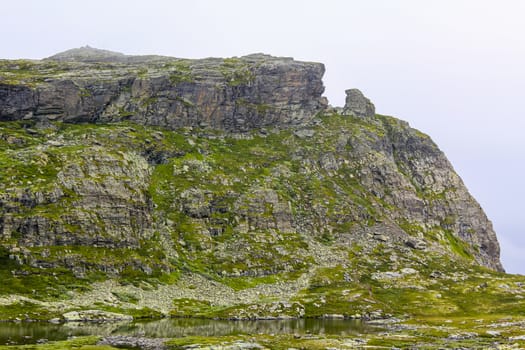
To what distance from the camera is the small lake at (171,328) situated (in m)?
82.3

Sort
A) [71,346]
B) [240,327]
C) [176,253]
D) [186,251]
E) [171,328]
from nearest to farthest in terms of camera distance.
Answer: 1. [71,346]
2. [171,328]
3. [240,327]
4. [176,253]
5. [186,251]

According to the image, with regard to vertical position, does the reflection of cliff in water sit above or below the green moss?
below

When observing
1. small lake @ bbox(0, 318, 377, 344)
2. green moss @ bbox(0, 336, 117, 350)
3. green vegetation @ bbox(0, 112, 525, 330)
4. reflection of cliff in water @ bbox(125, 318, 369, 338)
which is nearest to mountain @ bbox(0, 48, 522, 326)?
green vegetation @ bbox(0, 112, 525, 330)

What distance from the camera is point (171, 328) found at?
3893 inches

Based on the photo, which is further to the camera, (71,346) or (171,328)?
(171,328)

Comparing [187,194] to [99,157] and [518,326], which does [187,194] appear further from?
[518,326]

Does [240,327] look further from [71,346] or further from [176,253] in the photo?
[176,253]

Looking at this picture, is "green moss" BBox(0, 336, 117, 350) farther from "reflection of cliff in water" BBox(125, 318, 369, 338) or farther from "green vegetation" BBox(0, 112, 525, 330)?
"green vegetation" BBox(0, 112, 525, 330)

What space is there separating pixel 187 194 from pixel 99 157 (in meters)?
36.5

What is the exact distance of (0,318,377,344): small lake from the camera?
82.3 metres

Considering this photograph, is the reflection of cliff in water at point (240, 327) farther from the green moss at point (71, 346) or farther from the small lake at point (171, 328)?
the green moss at point (71, 346)

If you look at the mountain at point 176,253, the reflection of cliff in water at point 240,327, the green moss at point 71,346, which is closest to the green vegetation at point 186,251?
the mountain at point 176,253

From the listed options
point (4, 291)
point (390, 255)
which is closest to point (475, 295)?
point (390, 255)

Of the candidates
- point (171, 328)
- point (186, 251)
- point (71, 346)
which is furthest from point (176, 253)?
point (71, 346)
